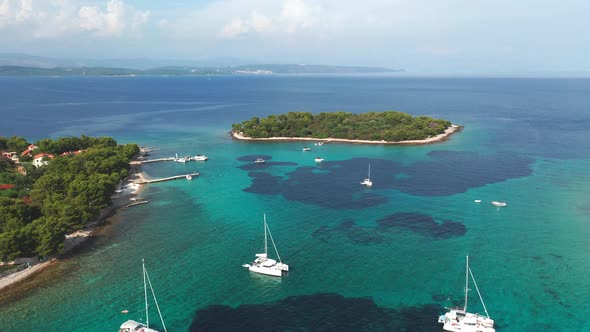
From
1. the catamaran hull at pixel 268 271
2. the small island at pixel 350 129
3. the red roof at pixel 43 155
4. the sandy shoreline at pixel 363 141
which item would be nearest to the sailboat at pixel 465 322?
the catamaran hull at pixel 268 271

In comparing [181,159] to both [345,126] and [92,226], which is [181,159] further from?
[345,126]

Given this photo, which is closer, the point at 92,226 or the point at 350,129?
the point at 92,226

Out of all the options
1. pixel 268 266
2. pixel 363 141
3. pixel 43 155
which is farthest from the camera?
pixel 363 141

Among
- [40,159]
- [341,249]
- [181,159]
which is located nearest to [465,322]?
[341,249]

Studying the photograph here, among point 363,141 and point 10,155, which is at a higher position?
point 363,141

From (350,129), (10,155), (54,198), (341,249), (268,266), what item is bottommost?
(341,249)

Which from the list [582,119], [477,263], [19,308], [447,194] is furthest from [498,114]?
[19,308]

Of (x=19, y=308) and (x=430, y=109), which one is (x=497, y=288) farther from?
(x=430, y=109)

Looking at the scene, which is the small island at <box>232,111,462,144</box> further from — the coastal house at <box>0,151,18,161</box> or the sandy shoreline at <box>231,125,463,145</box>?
the coastal house at <box>0,151,18,161</box>
